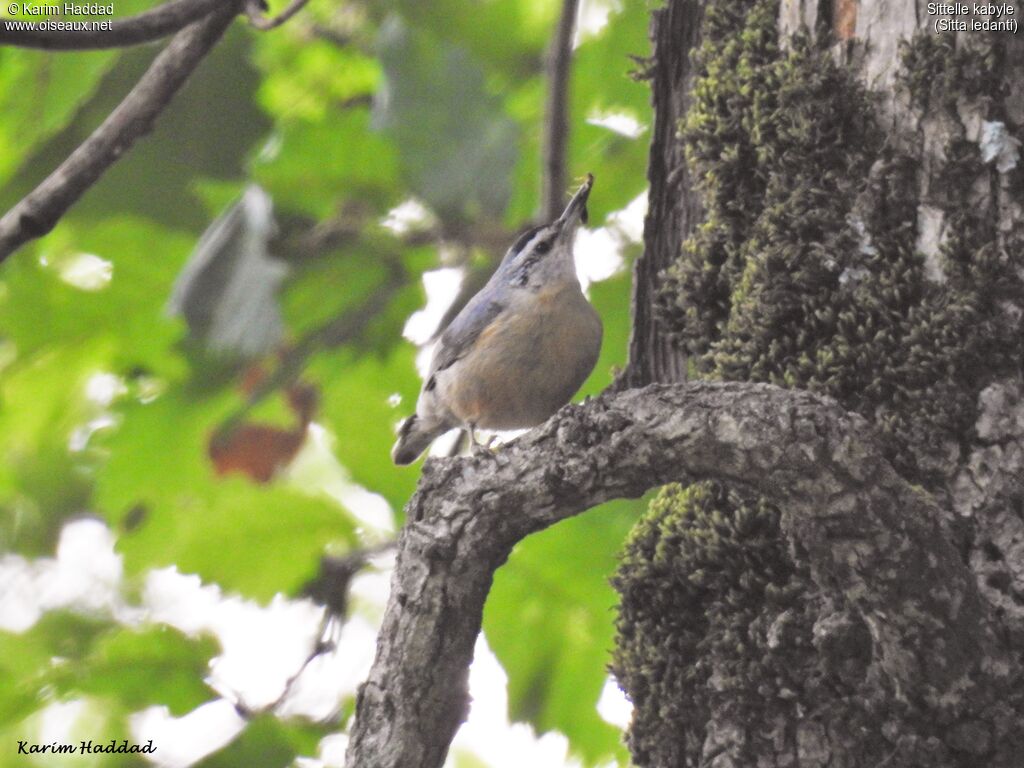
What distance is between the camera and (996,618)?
1.92m

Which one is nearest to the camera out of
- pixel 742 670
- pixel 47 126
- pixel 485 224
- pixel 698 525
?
pixel 742 670

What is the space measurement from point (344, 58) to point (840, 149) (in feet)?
10.8

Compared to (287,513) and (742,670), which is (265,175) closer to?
(287,513)

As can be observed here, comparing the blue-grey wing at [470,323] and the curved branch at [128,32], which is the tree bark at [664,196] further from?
the blue-grey wing at [470,323]

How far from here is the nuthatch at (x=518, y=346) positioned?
3953mm

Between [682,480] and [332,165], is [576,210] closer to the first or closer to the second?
[332,165]

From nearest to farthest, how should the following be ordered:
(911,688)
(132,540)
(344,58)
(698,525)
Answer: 1. (911,688)
2. (698,525)
3. (132,540)
4. (344,58)

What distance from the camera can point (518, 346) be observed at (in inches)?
158

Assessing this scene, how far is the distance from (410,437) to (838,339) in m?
2.35

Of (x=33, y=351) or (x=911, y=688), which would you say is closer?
(x=911, y=688)

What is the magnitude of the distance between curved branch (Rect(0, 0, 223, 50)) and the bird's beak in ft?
4.85

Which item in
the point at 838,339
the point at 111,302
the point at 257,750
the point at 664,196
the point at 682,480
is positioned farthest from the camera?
the point at 111,302

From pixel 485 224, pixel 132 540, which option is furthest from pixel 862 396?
pixel 132 540

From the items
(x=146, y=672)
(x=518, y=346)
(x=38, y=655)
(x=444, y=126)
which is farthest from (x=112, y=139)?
(x=38, y=655)
